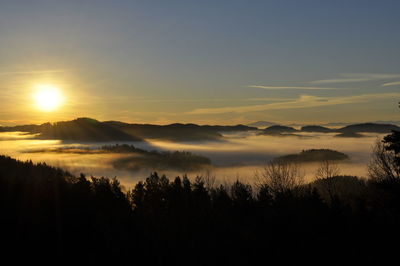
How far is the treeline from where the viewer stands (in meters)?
54.5

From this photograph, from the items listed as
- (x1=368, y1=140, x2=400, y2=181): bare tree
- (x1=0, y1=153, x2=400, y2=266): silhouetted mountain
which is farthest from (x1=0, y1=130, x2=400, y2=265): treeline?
(x1=368, y1=140, x2=400, y2=181): bare tree

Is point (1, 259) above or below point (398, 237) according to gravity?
below

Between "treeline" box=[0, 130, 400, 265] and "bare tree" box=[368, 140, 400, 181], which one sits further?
"treeline" box=[0, 130, 400, 265]

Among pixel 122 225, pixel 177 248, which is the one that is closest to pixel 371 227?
pixel 177 248

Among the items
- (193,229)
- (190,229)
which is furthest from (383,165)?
(190,229)

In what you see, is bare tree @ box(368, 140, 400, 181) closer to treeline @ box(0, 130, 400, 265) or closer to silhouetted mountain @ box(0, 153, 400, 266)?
treeline @ box(0, 130, 400, 265)

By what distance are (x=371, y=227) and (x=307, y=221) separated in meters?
14.1

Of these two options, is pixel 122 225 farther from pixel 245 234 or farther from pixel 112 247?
pixel 245 234

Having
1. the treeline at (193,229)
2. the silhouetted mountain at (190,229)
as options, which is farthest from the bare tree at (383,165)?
the silhouetted mountain at (190,229)

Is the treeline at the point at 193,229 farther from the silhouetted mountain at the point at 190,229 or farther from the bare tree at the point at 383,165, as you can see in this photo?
the bare tree at the point at 383,165

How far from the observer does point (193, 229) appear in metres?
69.7

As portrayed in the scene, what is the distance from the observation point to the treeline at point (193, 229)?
54.5 metres

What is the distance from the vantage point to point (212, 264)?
178 ft

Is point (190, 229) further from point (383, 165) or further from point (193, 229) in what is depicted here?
point (383, 165)
